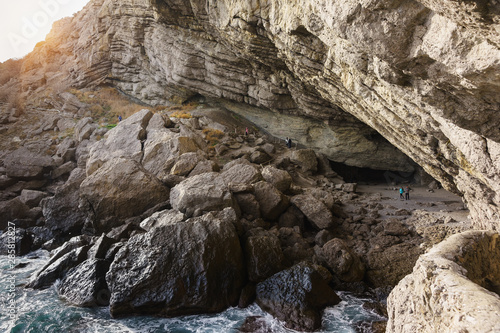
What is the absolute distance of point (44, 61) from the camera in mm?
39188

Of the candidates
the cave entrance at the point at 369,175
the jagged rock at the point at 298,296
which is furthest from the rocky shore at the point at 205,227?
the cave entrance at the point at 369,175

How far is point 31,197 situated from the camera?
1975 cm

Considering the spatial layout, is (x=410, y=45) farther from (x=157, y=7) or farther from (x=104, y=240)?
(x=157, y=7)

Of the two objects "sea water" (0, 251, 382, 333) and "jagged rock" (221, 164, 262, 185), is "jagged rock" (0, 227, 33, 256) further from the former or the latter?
"jagged rock" (221, 164, 262, 185)

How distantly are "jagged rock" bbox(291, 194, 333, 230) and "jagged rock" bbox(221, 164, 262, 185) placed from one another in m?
2.18

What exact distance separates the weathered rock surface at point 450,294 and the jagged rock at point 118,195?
12328 mm

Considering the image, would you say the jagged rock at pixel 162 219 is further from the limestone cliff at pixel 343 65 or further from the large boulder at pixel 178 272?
the limestone cliff at pixel 343 65

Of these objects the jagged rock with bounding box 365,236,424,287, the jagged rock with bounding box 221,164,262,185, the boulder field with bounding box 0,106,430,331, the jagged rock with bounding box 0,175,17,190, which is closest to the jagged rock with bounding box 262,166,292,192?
the boulder field with bounding box 0,106,430,331

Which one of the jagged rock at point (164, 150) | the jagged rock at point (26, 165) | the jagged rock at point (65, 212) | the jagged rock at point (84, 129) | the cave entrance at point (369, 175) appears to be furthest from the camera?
the jagged rock at point (84, 129)

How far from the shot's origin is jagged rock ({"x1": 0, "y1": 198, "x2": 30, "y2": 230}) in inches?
717

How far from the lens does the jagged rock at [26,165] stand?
864 inches

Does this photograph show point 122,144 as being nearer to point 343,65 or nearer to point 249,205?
point 249,205

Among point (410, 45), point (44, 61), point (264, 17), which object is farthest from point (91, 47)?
point (410, 45)

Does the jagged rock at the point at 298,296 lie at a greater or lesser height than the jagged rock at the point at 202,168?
lesser
